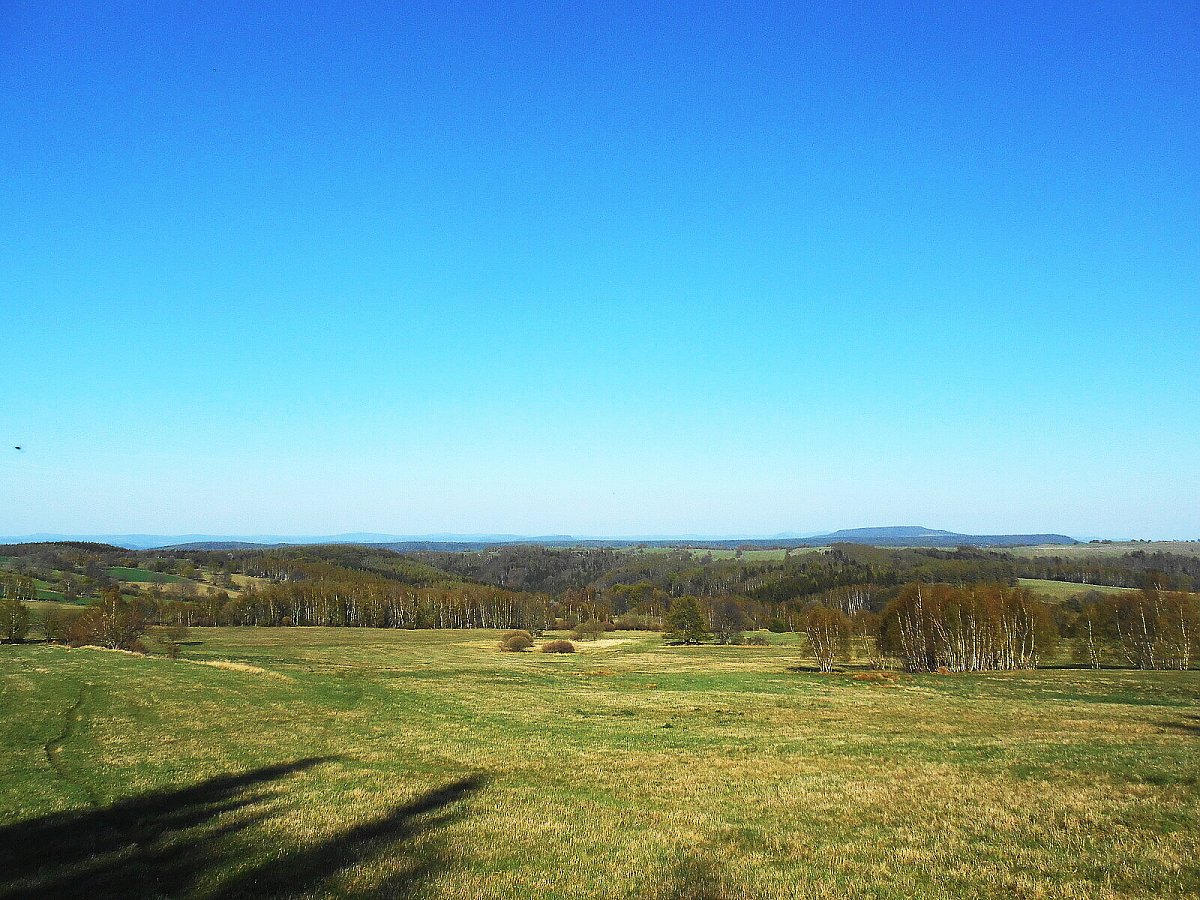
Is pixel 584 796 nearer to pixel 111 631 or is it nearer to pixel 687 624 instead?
pixel 111 631

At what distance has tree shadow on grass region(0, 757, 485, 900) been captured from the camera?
1160 centimetres

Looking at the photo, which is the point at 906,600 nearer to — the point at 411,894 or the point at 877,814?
the point at 877,814

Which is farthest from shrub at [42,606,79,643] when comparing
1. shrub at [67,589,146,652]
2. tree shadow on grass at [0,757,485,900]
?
tree shadow on grass at [0,757,485,900]

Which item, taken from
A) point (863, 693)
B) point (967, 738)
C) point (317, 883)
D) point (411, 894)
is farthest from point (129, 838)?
point (863, 693)

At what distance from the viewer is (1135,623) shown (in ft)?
250

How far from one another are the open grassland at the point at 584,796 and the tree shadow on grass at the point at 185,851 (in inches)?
2.7

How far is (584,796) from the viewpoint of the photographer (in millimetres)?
18141

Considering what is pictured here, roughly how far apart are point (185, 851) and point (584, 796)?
9245mm

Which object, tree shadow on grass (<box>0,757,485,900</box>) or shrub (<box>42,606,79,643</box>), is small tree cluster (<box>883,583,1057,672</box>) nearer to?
tree shadow on grass (<box>0,757,485,900</box>)

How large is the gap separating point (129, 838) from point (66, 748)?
468 inches

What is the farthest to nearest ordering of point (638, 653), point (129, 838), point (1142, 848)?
point (638, 653)
point (129, 838)
point (1142, 848)

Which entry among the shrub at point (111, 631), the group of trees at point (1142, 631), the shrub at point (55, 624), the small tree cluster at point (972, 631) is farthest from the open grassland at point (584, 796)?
the shrub at point (55, 624)

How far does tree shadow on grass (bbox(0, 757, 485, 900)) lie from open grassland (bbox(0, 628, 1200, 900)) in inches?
2.7

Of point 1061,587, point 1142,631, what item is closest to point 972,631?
point 1142,631
